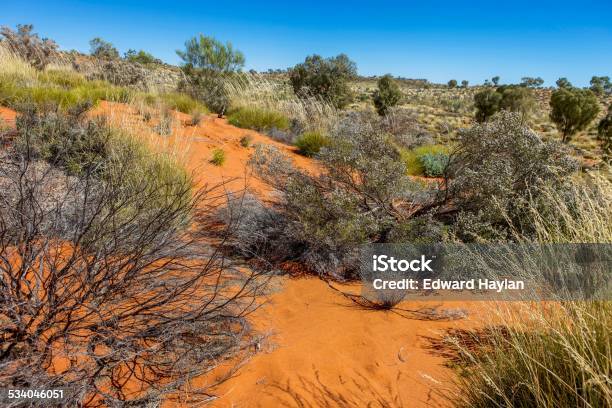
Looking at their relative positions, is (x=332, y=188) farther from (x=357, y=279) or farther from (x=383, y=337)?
(x=383, y=337)

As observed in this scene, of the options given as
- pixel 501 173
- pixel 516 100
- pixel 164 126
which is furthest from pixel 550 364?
pixel 516 100

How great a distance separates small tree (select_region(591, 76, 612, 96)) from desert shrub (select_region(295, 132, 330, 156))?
53.7 meters

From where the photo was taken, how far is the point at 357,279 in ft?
16.4

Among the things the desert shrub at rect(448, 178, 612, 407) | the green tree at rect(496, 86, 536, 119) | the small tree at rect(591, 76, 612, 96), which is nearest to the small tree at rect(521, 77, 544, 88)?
the small tree at rect(591, 76, 612, 96)

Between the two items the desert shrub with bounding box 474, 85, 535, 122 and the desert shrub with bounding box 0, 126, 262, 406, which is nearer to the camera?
the desert shrub with bounding box 0, 126, 262, 406

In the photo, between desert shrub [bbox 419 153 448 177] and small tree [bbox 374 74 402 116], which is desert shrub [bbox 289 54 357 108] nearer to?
small tree [bbox 374 74 402 116]

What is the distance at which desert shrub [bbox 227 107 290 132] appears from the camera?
12102 mm

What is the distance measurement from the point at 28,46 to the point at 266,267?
52.6ft

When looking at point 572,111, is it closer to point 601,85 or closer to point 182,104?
point 182,104

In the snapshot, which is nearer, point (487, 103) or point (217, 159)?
point (217, 159)

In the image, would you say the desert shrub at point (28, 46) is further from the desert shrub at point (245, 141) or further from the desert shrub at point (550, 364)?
the desert shrub at point (550, 364)

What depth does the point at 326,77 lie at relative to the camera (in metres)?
17.5

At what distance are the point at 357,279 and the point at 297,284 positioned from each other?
0.79 m

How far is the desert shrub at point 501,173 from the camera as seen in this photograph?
4.88 meters
